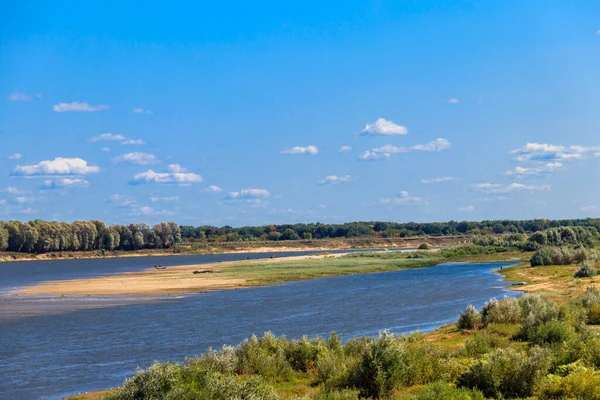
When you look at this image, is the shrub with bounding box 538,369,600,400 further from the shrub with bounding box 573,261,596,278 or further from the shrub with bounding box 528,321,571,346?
the shrub with bounding box 573,261,596,278

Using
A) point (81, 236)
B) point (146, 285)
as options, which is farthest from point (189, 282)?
point (81, 236)

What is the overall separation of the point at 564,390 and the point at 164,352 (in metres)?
18.5

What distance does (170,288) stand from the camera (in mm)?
63281

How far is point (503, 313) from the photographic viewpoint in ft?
95.9

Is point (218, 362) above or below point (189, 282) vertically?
above

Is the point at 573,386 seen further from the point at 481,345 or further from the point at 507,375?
the point at 481,345

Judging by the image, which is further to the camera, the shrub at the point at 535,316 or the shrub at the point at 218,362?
the shrub at the point at 535,316

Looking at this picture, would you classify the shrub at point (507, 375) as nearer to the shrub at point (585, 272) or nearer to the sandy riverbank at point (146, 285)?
the shrub at point (585, 272)

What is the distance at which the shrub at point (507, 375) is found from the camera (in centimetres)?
1677

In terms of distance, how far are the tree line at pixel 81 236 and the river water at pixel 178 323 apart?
10390 cm

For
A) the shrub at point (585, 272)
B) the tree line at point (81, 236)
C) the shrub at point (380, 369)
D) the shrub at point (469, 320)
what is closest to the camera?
the shrub at point (380, 369)

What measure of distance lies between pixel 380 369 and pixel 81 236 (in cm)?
15909

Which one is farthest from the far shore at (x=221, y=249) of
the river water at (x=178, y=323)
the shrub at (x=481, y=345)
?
the shrub at (x=481, y=345)

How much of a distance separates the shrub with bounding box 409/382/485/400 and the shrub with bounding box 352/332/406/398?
2.22 meters
